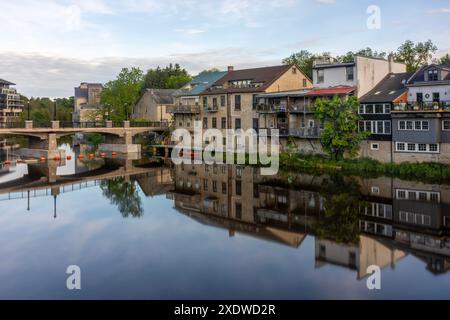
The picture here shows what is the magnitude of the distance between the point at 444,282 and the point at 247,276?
7.35 meters

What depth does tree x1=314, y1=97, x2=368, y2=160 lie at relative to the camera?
4225 centimetres

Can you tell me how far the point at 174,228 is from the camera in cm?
2516

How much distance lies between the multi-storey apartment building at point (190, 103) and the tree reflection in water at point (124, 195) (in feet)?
67.3

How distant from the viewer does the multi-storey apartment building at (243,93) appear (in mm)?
54500

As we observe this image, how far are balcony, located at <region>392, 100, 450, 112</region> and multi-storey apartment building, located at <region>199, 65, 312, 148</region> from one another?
17080 mm

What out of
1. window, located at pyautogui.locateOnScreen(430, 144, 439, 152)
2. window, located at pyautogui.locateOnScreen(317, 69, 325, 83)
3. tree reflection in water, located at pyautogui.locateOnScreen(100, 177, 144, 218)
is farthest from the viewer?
window, located at pyautogui.locateOnScreen(317, 69, 325, 83)

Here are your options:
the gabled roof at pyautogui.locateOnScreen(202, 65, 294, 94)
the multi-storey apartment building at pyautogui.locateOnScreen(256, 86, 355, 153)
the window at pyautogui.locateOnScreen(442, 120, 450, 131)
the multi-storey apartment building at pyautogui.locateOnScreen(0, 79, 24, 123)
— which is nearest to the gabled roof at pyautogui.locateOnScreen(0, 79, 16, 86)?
the multi-storey apartment building at pyautogui.locateOnScreen(0, 79, 24, 123)

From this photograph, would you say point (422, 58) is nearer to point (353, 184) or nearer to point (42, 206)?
point (353, 184)

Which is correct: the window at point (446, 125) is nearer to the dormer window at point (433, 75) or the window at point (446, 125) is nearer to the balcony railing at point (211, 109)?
the dormer window at point (433, 75)

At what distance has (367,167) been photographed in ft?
133

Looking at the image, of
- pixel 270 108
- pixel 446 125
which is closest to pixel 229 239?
pixel 446 125

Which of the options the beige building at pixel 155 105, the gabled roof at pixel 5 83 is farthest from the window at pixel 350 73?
the gabled roof at pixel 5 83

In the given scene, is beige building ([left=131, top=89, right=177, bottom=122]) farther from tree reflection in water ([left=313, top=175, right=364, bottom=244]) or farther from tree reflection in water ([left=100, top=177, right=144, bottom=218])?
tree reflection in water ([left=313, top=175, right=364, bottom=244])

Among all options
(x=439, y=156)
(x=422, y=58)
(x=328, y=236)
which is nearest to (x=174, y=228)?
(x=328, y=236)
